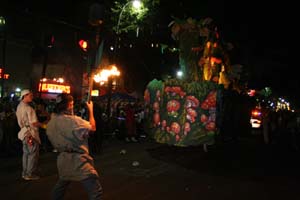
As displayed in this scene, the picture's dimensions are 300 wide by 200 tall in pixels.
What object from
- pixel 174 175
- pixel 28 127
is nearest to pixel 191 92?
pixel 174 175

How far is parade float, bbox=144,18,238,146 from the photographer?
13633 mm

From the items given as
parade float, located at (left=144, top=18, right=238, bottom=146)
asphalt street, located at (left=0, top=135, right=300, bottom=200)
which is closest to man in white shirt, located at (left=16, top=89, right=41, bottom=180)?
asphalt street, located at (left=0, top=135, right=300, bottom=200)

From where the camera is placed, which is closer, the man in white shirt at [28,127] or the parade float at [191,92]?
the man in white shirt at [28,127]

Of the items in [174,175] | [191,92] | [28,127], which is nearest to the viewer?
[28,127]

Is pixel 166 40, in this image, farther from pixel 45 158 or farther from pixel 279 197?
Answer: pixel 279 197

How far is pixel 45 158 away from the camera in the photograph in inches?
446

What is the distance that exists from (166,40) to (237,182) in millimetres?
22890

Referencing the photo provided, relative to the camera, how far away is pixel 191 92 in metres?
13.7

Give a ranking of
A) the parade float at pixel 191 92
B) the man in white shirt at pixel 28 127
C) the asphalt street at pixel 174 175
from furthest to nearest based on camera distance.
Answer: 1. the parade float at pixel 191 92
2. the man in white shirt at pixel 28 127
3. the asphalt street at pixel 174 175

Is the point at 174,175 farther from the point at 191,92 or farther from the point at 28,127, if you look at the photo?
the point at 191,92

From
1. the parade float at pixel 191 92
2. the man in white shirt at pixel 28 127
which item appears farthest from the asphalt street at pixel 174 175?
the parade float at pixel 191 92

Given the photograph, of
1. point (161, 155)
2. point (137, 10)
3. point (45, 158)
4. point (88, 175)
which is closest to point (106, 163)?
point (45, 158)

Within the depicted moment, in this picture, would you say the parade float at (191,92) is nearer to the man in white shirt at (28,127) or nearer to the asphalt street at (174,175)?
the asphalt street at (174,175)

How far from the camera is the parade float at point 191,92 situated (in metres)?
13.6
